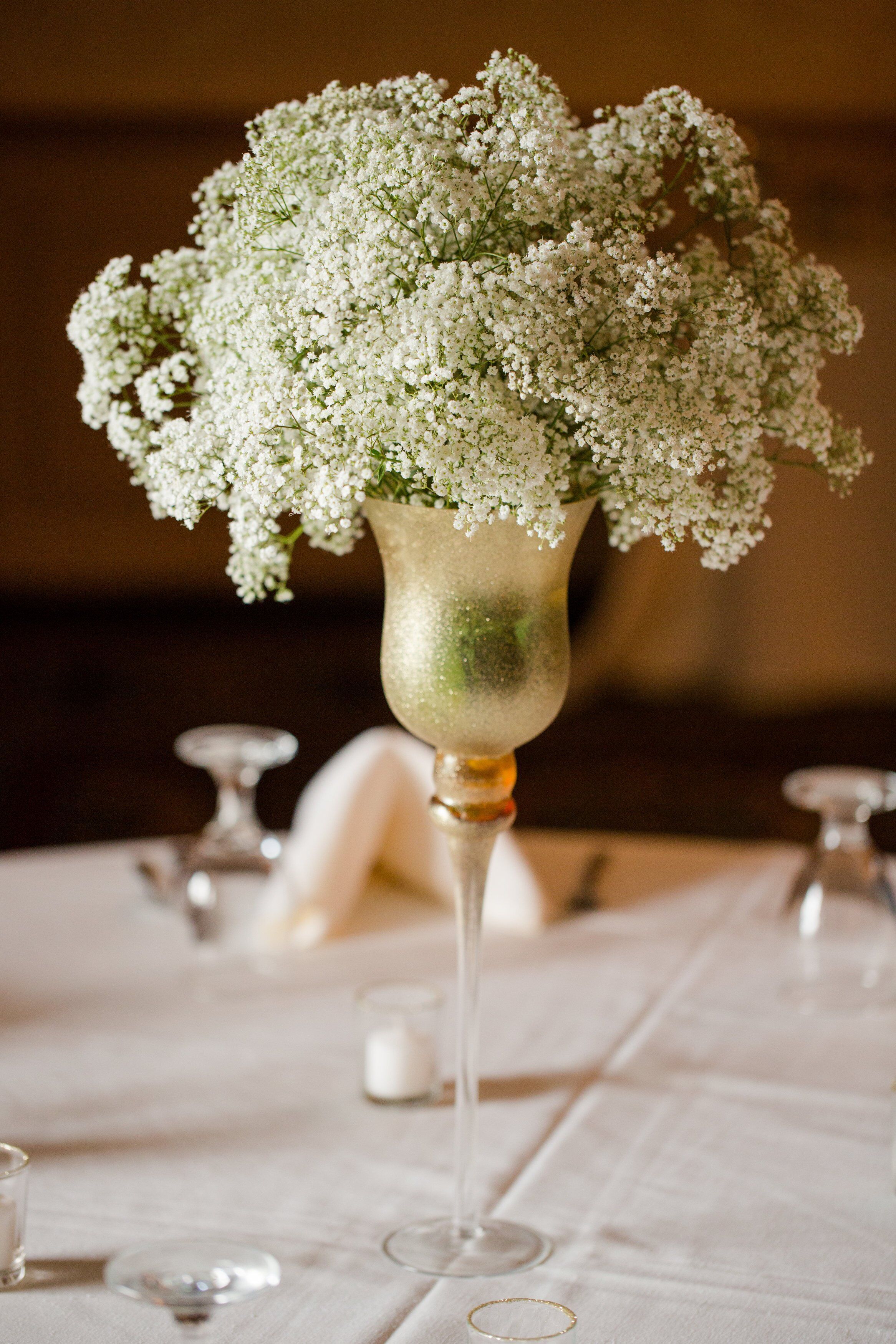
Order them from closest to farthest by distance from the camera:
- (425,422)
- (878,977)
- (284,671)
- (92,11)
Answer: (425,422), (878,977), (284,671), (92,11)

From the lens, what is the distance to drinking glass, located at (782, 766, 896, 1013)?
1.40m

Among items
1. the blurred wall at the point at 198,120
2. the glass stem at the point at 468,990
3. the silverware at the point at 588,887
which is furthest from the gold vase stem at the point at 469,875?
the blurred wall at the point at 198,120

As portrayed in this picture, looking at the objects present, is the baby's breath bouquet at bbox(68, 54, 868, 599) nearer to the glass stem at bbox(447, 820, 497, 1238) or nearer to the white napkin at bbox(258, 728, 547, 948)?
the glass stem at bbox(447, 820, 497, 1238)

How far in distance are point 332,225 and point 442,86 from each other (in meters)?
0.12

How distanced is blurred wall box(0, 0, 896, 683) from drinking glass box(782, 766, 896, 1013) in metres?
5.01

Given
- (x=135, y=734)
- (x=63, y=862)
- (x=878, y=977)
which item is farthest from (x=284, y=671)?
(x=878, y=977)

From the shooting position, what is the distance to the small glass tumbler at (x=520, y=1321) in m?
0.74

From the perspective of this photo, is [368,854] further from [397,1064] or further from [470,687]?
[470,687]

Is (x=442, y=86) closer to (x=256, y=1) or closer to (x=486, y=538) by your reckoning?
(x=486, y=538)

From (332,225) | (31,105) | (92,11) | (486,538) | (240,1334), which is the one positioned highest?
(92,11)

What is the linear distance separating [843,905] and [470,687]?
2.38ft

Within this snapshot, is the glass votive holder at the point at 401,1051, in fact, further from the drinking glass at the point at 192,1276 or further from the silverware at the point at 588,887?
the silverware at the point at 588,887

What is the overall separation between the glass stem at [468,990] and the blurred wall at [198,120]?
18.2ft

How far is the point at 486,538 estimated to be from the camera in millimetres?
864
